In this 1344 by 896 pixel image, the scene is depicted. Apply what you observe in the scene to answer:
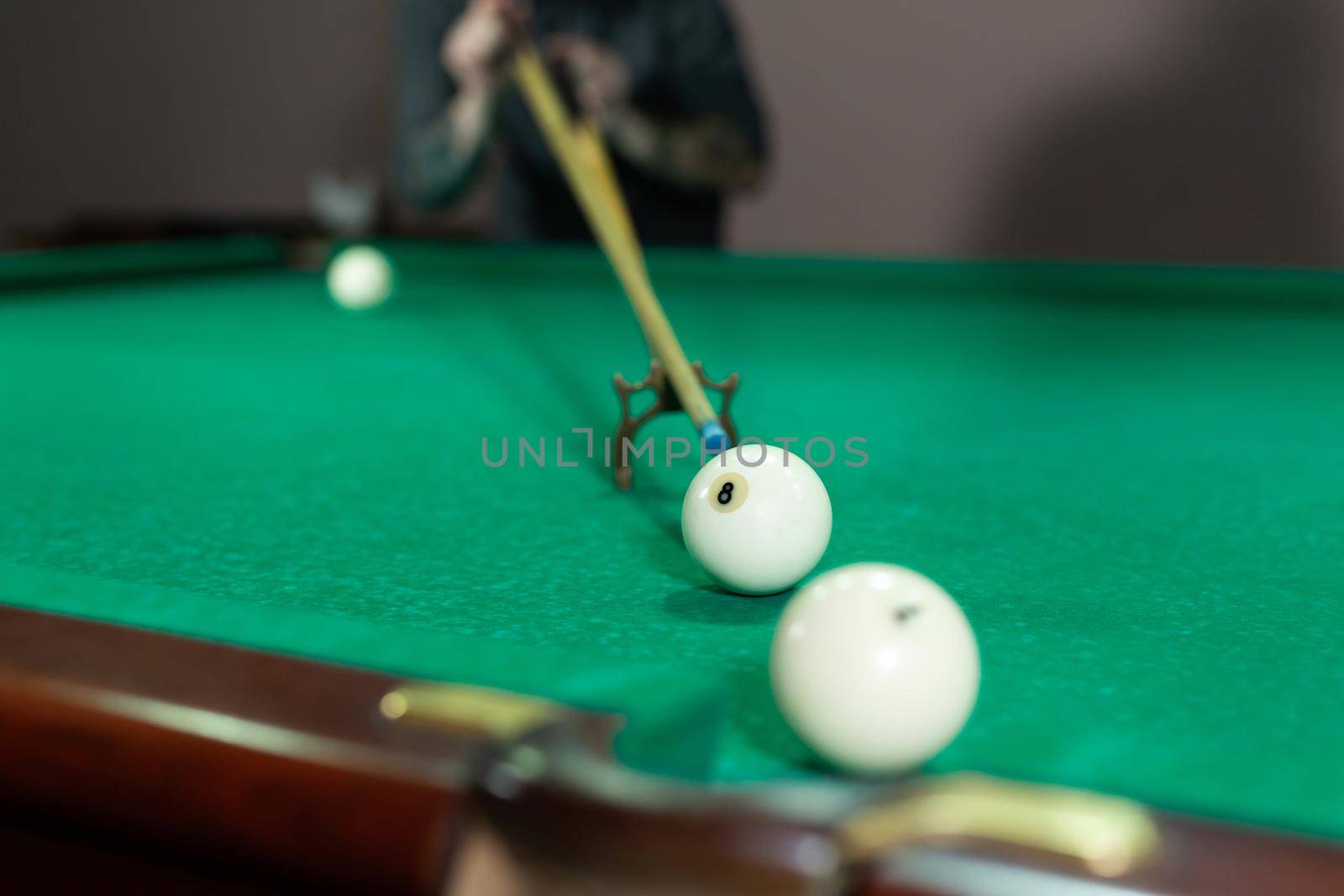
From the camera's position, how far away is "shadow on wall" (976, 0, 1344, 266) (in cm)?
391

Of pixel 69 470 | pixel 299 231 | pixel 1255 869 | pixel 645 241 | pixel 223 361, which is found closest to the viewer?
pixel 1255 869

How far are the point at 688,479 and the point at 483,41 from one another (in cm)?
180

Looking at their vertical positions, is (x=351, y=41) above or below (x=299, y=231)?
above

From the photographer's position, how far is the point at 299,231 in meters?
4.87

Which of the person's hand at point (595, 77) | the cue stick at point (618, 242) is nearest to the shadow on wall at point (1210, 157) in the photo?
the person's hand at point (595, 77)

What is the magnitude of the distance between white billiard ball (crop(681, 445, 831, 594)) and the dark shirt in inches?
97.1

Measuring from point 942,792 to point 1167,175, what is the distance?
4.02 metres

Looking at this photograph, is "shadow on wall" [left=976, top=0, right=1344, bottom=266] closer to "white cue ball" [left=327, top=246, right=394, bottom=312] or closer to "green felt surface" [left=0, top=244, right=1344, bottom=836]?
"green felt surface" [left=0, top=244, right=1344, bottom=836]

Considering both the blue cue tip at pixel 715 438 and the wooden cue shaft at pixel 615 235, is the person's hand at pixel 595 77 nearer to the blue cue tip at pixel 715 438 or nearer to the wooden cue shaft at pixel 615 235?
the wooden cue shaft at pixel 615 235

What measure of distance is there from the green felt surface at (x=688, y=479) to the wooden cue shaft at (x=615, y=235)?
10cm

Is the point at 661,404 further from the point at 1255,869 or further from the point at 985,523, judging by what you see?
the point at 1255,869

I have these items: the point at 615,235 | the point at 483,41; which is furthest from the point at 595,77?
the point at 615,235

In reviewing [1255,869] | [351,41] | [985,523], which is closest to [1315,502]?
[985,523]

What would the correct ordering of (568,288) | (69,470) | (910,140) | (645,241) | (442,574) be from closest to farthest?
(442,574), (69,470), (568,288), (645,241), (910,140)
